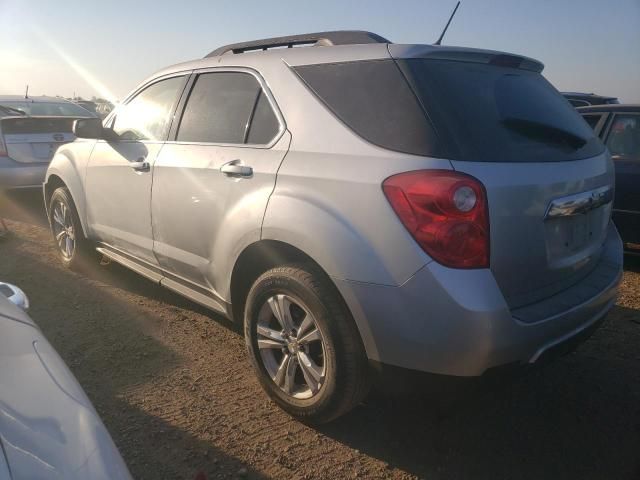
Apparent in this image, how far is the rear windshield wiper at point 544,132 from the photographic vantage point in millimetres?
2273

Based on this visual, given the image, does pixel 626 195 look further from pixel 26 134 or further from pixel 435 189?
pixel 26 134

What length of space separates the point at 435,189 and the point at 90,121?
2.96 metres

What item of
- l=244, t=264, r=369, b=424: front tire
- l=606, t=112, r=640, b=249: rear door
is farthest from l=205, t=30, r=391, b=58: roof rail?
l=606, t=112, r=640, b=249: rear door

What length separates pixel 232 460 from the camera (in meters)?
2.29

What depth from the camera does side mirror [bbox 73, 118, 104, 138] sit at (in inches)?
150

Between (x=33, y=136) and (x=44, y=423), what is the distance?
6.45 meters

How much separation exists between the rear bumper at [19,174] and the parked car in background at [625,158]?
6.55m

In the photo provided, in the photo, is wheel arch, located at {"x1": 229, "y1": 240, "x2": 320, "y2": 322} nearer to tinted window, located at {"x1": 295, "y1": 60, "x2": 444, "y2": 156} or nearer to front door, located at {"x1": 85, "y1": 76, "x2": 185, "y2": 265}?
tinted window, located at {"x1": 295, "y1": 60, "x2": 444, "y2": 156}

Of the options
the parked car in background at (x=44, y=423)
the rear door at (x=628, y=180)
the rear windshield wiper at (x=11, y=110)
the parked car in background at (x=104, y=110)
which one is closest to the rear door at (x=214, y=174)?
the parked car in background at (x=44, y=423)

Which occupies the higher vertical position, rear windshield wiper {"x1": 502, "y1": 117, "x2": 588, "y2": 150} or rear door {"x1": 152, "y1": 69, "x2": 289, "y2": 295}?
rear windshield wiper {"x1": 502, "y1": 117, "x2": 588, "y2": 150}

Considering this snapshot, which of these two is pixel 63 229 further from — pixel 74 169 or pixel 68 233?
pixel 74 169

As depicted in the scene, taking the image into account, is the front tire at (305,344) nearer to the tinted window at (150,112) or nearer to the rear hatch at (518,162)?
the rear hatch at (518,162)

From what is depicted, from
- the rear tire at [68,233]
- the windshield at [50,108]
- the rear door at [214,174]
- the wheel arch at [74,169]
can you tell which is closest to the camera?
the rear door at [214,174]

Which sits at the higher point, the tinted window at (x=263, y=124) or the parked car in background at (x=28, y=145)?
the tinted window at (x=263, y=124)
